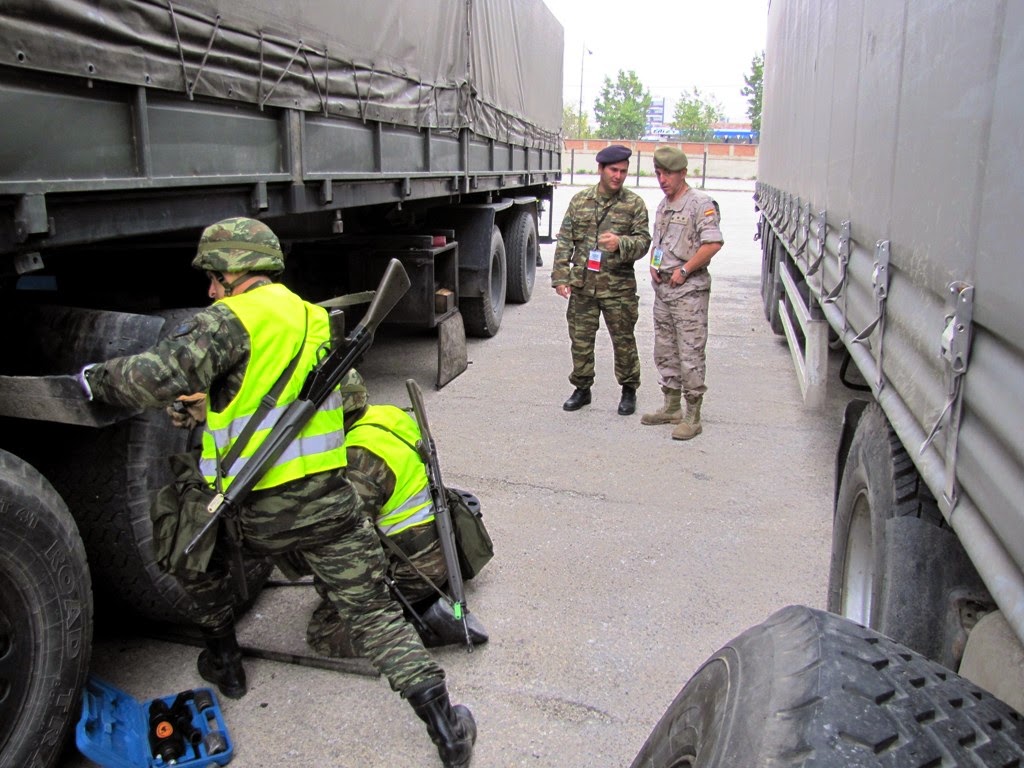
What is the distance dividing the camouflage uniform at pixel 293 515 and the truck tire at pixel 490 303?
5.27m

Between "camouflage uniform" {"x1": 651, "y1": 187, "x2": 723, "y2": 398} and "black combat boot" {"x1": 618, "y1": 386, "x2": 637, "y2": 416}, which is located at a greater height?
"camouflage uniform" {"x1": 651, "y1": 187, "x2": 723, "y2": 398}

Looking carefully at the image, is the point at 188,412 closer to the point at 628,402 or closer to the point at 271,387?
the point at 271,387

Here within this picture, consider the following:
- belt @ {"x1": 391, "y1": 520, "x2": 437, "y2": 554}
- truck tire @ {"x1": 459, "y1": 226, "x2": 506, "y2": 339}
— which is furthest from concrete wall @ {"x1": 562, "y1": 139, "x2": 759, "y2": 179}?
belt @ {"x1": 391, "y1": 520, "x2": 437, "y2": 554}

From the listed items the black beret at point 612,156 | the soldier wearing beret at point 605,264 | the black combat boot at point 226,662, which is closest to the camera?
the black combat boot at point 226,662

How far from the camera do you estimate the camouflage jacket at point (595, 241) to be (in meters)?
5.68

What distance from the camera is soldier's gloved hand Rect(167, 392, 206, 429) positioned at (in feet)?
8.48

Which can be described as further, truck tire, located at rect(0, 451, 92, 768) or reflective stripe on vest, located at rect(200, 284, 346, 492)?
reflective stripe on vest, located at rect(200, 284, 346, 492)

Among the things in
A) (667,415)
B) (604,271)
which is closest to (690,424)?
(667,415)

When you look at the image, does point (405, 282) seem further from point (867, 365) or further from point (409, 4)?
point (409, 4)

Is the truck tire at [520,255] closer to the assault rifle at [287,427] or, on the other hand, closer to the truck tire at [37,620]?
the assault rifle at [287,427]

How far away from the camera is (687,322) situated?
17.8 feet

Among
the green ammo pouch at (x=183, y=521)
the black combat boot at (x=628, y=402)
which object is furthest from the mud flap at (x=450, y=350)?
the green ammo pouch at (x=183, y=521)

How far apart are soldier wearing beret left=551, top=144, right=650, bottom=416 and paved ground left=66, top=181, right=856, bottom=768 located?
16.1 inches

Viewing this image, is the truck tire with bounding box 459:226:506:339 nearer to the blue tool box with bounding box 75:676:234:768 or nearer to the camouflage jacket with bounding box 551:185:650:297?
the camouflage jacket with bounding box 551:185:650:297
